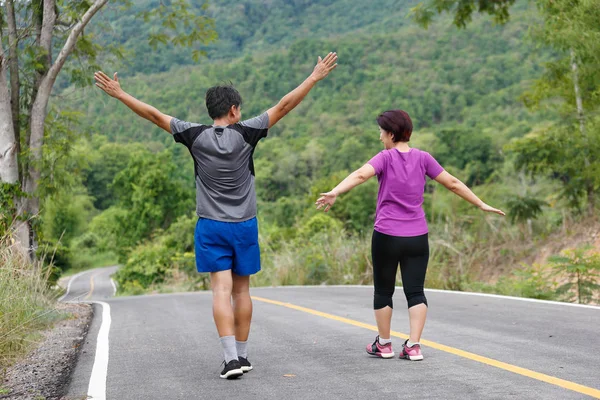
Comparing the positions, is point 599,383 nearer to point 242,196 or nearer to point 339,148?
point 242,196

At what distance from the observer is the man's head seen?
6078 mm

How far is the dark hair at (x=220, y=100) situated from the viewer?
608 cm

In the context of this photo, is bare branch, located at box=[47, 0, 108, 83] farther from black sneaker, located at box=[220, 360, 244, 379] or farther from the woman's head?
black sneaker, located at box=[220, 360, 244, 379]

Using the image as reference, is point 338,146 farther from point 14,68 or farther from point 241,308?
point 241,308

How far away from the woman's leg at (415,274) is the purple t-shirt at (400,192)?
87 mm

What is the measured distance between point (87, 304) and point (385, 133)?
999 cm

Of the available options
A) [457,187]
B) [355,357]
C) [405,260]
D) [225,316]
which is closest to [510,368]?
[405,260]

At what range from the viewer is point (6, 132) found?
15.4 metres

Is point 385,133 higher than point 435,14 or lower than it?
lower

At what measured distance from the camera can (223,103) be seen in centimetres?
608

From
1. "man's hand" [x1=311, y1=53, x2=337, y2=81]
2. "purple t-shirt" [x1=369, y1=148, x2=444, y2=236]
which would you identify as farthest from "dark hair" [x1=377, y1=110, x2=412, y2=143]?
"man's hand" [x1=311, y1=53, x2=337, y2=81]

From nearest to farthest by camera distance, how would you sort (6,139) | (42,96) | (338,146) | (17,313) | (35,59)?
(17,313), (6,139), (35,59), (42,96), (338,146)

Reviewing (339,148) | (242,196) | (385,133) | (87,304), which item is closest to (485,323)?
(385,133)

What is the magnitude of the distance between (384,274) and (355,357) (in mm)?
717
